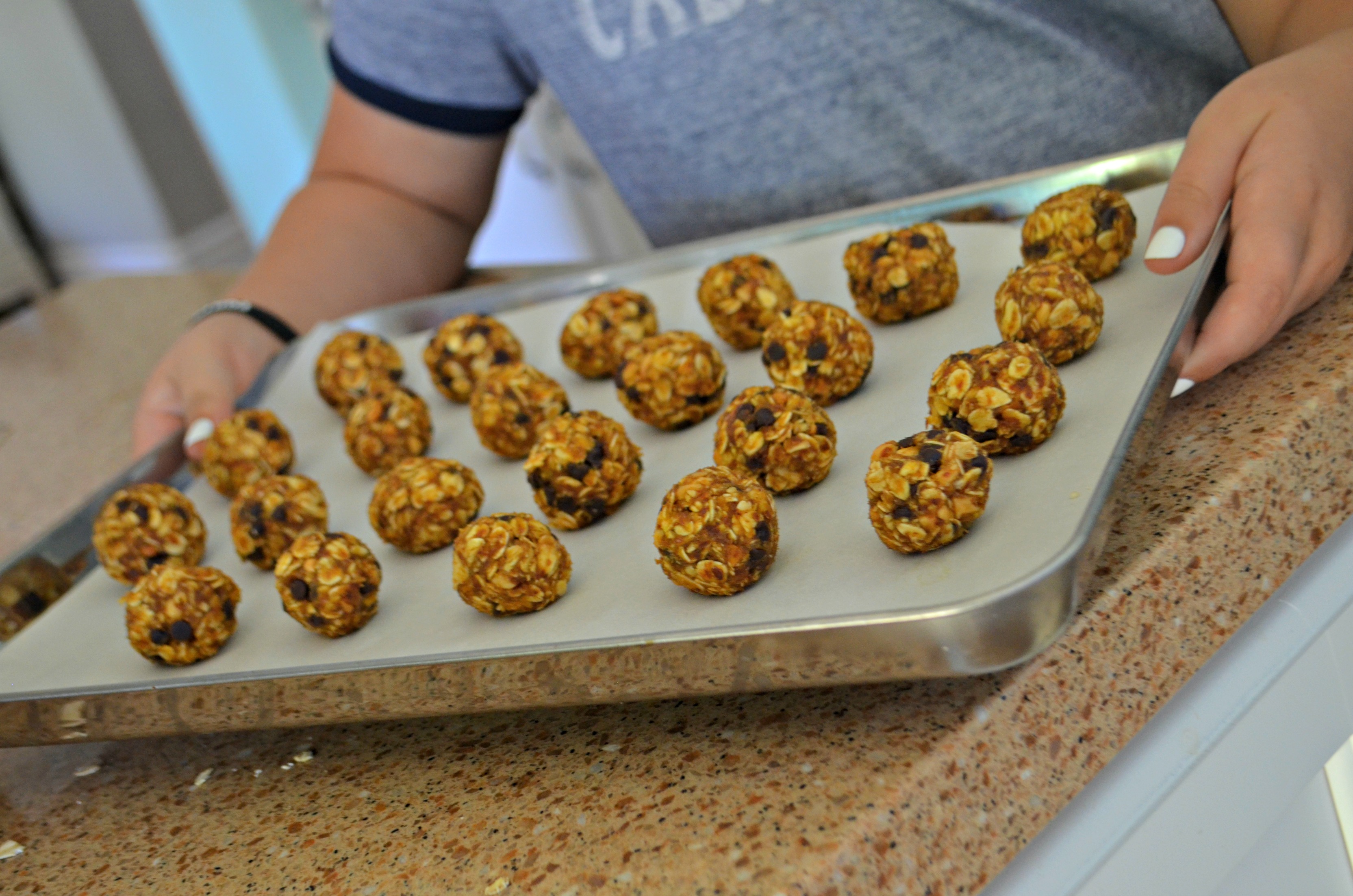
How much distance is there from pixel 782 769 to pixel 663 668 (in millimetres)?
71

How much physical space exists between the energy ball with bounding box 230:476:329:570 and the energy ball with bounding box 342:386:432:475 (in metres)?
0.07

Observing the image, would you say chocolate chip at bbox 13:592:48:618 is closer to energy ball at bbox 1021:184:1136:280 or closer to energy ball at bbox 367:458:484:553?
energy ball at bbox 367:458:484:553

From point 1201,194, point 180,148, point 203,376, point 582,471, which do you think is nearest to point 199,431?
point 203,376

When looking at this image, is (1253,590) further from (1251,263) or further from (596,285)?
(596,285)

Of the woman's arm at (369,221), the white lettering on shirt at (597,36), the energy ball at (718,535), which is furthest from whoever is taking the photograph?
the woman's arm at (369,221)

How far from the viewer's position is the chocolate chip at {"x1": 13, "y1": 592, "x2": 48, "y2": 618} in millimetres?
901

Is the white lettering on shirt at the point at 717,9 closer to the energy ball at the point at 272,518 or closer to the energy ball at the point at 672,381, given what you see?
the energy ball at the point at 672,381

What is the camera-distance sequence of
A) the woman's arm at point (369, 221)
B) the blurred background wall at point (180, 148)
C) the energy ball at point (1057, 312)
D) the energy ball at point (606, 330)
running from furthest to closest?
the blurred background wall at point (180, 148)
the woman's arm at point (369, 221)
the energy ball at point (606, 330)
the energy ball at point (1057, 312)

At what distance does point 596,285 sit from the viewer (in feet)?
3.62

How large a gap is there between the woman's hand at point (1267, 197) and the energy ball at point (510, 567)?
379mm

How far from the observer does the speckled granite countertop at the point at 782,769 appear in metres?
0.48

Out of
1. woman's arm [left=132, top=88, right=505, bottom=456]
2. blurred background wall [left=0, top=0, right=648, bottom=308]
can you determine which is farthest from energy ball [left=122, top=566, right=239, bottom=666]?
blurred background wall [left=0, top=0, right=648, bottom=308]

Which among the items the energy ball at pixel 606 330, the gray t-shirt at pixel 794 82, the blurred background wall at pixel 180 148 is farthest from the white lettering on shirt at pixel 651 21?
the blurred background wall at pixel 180 148

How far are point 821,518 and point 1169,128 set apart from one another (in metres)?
0.67
